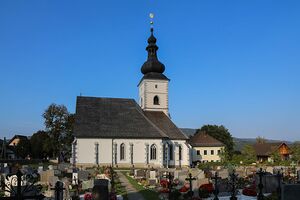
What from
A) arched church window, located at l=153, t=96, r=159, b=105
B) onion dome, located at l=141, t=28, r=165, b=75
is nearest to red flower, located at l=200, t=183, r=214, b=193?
arched church window, located at l=153, t=96, r=159, b=105

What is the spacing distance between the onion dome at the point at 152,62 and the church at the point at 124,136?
2.31 meters

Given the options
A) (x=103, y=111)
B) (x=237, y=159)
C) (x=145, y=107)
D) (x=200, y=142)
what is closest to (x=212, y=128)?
(x=200, y=142)

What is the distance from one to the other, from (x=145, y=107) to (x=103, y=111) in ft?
22.4

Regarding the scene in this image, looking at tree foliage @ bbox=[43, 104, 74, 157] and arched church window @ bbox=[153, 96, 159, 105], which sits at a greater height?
arched church window @ bbox=[153, 96, 159, 105]

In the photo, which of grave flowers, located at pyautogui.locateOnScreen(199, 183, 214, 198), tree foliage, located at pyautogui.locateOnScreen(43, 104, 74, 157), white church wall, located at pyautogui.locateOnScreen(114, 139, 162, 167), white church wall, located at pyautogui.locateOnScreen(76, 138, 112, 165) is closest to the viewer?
grave flowers, located at pyautogui.locateOnScreen(199, 183, 214, 198)

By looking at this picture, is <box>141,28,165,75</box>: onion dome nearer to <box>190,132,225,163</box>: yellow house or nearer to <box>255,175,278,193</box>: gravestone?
<box>190,132,225,163</box>: yellow house

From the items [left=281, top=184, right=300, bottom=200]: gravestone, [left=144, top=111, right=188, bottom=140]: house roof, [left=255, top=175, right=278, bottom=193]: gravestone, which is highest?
[left=144, top=111, right=188, bottom=140]: house roof

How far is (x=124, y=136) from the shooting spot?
44.5 metres

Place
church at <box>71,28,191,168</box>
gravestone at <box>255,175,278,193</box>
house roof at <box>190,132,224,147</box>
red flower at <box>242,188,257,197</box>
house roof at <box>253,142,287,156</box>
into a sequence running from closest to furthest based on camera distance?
1. red flower at <box>242,188,257,197</box>
2. gravestone at <box>255,175,278,193</box>
3. church at <box>71,28,191,168</box>
4. house roof at <box>190,132,224,147</box>
5. house roof at <box>253,142,287,156</box>

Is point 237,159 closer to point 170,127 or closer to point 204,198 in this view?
point 170,127

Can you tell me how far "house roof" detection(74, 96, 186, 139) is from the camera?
44.2m

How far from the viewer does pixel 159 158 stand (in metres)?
45.4

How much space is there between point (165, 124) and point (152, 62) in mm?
9194

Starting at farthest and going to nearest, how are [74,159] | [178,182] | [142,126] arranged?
[142,126], [74,159], [178,182]
